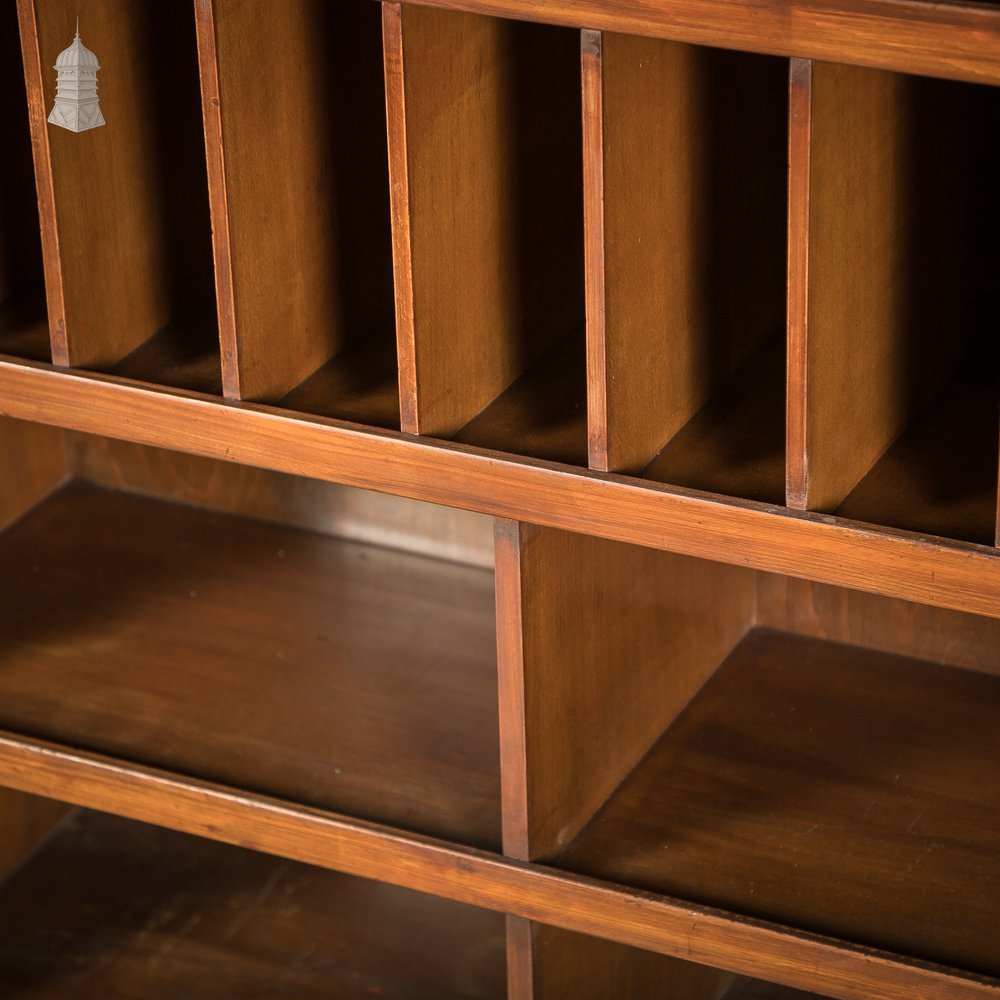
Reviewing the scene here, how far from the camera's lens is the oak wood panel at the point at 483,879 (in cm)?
144

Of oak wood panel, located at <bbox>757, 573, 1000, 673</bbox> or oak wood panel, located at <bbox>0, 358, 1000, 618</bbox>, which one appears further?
oak wood panel, located at <bbox>757, 573, 1000, 673</bbox>

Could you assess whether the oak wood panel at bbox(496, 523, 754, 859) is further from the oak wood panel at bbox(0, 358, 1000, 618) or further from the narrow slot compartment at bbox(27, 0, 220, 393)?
the narrow slot compartment at bbox(27, 0, 220, 393)

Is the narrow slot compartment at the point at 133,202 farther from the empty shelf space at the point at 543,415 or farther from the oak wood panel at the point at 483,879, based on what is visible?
the oak wood panel at the point at 483,879

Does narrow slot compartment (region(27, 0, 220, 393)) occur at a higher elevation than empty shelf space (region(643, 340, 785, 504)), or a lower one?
higher

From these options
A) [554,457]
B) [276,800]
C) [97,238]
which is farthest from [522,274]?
[276,800]

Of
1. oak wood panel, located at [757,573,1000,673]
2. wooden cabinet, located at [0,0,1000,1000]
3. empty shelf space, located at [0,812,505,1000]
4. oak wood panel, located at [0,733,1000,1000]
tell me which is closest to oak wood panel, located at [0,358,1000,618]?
wooden cabinet, located at [0,0,1000,1000]

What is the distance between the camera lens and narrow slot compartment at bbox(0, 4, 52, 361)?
5.34 ft

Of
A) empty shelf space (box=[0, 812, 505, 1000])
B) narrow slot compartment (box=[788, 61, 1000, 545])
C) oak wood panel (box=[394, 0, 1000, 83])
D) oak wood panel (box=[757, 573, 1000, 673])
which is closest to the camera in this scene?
oak wood panel (box=[394, 0, 1000, 83])

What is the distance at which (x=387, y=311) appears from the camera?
5.33 ft

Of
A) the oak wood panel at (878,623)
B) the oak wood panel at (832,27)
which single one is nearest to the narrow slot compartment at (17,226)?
the oak wood panel at (832,27)

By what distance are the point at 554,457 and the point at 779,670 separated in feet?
1.99

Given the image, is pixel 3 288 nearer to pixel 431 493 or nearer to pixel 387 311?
pixel 387 311

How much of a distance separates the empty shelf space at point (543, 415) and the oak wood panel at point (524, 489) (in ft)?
0.10

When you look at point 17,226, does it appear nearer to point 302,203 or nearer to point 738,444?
point 302,203
